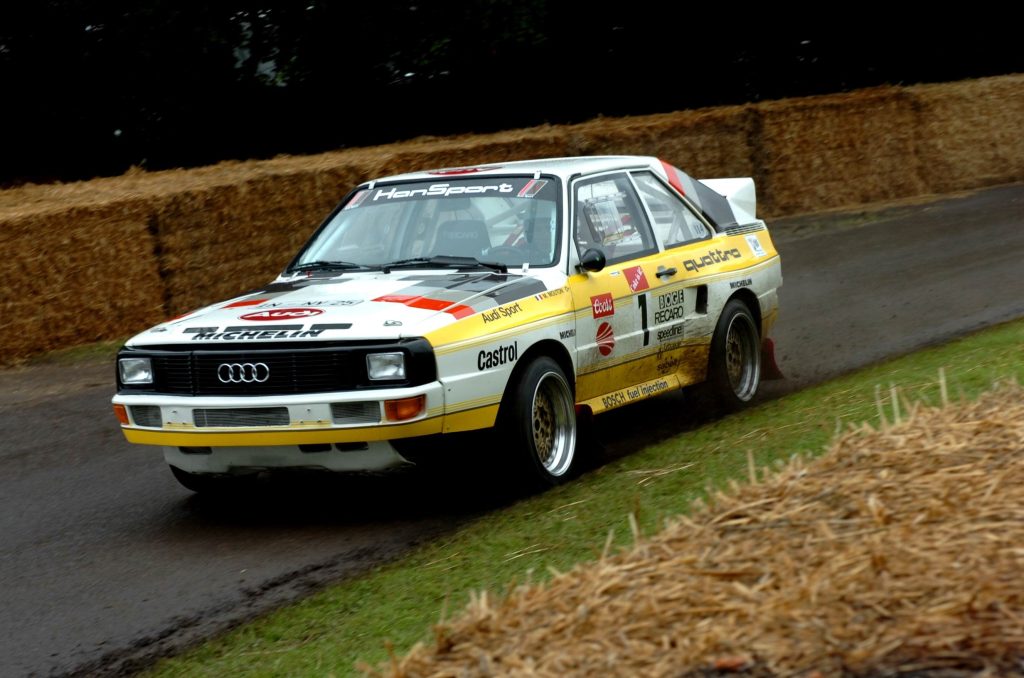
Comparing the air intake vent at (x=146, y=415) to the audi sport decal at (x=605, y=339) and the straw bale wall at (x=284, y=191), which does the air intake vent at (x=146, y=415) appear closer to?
the audi sport decal at (x=605, y=339)

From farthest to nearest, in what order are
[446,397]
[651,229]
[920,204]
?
[920,204]
[651,229]
[446,397]

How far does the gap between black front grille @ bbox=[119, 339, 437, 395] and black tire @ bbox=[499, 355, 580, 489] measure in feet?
1.97

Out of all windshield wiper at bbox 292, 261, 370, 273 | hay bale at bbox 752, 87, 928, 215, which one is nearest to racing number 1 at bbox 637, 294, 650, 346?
windshield wiper at bbox 292, 261, 370, 273

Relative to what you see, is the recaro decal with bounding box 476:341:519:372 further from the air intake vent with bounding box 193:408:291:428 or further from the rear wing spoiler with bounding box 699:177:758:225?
the rear wing spoiler with bounding box 699:177:758:225

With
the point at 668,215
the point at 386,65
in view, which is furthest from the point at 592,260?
the point at 386,65

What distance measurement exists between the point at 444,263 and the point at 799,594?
4294mm

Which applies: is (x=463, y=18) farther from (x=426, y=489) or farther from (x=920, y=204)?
(x=426, y=489)

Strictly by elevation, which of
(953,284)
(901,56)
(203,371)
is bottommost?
(953,284)

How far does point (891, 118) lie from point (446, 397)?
17.3m

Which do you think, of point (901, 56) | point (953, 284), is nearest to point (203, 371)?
point (953, 284)

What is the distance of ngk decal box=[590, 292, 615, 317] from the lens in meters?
7.51

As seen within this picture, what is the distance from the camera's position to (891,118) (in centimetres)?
2223

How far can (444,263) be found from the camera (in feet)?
24.7

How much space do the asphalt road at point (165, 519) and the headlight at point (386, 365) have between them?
0.73 meters
